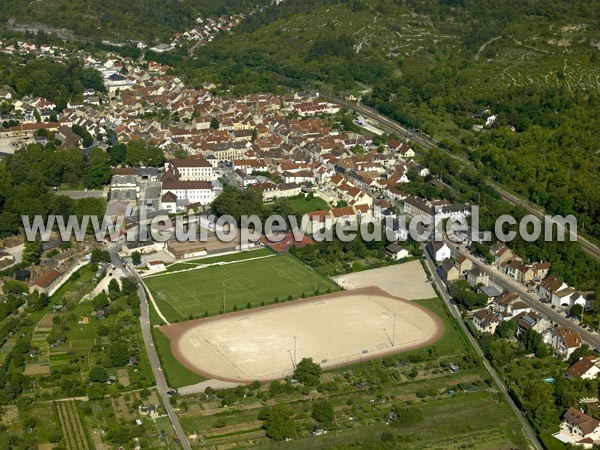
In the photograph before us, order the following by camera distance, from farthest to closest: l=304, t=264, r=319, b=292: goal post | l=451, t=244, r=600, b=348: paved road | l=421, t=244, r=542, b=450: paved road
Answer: l=304, t=264, r=319, b=292: goal post
l=451, t=244, r=600, b=348: paved road
l=421, t=244, r=542, b=450: paved road

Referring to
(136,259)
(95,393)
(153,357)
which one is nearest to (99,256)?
(136,259)

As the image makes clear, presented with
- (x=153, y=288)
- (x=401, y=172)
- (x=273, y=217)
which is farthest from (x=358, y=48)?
(x=153, y=288)

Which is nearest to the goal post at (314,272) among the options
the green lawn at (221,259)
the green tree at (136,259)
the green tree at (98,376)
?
the green lawn at (221,259)

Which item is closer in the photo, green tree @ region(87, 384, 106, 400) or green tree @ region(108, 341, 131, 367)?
green tree @ region(87, 384, 106, 400)

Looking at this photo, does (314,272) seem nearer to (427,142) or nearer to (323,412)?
(323,412)

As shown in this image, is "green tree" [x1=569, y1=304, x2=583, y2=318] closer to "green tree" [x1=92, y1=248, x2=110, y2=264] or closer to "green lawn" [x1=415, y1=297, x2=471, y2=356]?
"green lawn" [x1=415, y1=297, x2=471, y2=356]

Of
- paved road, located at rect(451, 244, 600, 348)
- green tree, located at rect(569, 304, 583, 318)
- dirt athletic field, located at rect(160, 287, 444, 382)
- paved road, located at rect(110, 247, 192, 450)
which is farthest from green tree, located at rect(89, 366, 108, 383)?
green tree, located at rect(569, 304, 583, 318)
